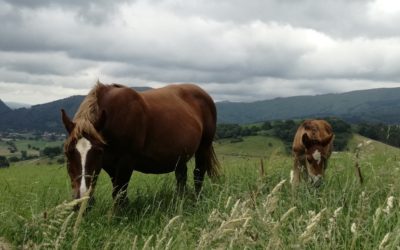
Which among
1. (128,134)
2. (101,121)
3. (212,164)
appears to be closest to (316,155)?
(212,164)

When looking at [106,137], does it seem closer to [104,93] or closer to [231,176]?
[104,93]

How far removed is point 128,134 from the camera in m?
8.00

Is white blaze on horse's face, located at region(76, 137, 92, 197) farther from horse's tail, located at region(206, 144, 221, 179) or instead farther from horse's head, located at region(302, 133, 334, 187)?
horse's tail, located at region(206, 144, 221, 179)

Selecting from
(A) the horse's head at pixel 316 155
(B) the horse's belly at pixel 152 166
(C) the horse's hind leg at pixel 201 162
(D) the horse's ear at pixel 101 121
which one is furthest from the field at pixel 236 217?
(C) the horse's hind leg at pixel 201 162

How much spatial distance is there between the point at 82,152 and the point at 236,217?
4.18 meters

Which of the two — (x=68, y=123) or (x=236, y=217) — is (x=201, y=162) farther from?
(x=236, y=217)

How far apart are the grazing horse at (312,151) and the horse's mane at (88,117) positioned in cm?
392

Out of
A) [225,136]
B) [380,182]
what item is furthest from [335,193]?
[225,136]

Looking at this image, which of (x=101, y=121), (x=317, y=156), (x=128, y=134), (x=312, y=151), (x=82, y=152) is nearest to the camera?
(x=82, y=152)

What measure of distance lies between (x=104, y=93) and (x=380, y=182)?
15.6 ft

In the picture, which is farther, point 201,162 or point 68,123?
point 201,162

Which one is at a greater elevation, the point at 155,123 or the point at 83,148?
the point at 155,123

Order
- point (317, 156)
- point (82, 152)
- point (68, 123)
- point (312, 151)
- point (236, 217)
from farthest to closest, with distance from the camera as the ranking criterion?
1. point (312, 151)
2. point (317, 156)
3. point (68, 123)
4. point (82, 152)
5. point (236, 217)

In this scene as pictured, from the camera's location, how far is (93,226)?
19.0 ft
